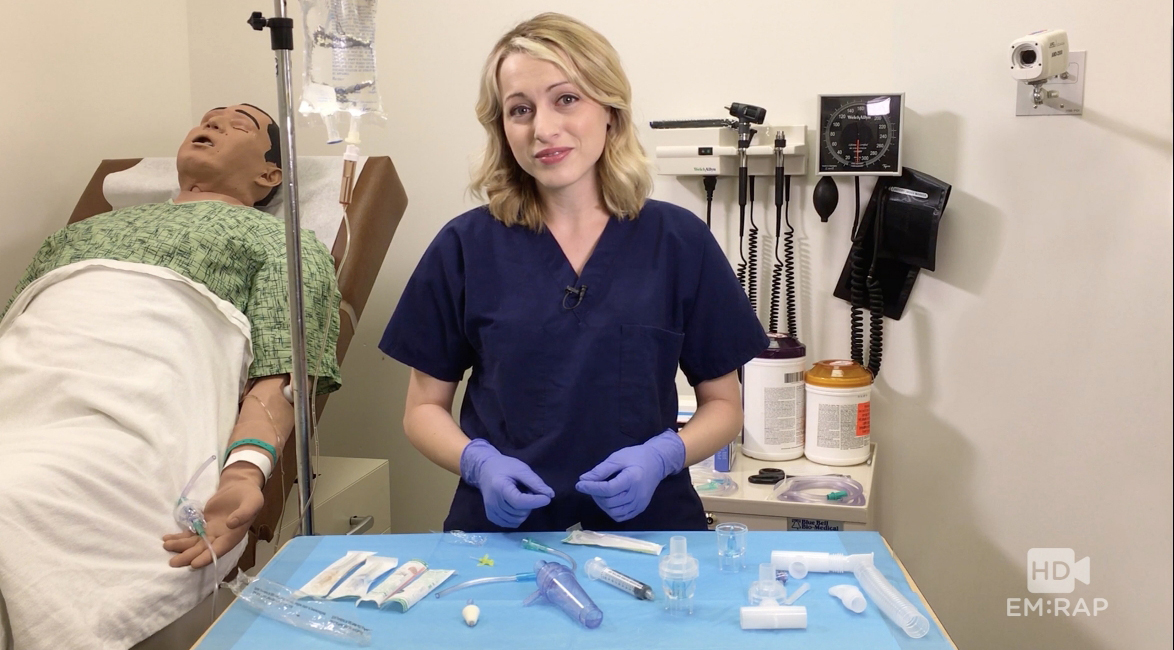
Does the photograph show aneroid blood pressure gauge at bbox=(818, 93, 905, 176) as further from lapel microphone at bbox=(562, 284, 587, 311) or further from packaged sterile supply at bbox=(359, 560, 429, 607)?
packaged sterile supply at bbox=(359, 560, 429, 607)

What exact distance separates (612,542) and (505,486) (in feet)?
0.49

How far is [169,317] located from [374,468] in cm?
61

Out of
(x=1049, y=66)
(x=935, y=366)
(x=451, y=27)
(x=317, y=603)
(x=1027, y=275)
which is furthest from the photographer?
(x=451, y=27)

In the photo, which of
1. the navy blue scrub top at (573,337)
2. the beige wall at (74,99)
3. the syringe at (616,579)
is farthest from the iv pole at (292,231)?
the beige wall at (74,99)

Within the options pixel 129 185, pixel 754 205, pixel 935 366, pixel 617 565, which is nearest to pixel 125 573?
pixel 617 565

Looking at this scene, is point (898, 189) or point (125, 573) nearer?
point (125, 573)

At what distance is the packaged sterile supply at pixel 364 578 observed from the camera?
0.97m

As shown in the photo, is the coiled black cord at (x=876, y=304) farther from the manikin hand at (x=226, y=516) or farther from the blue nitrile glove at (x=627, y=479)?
the manikin hand at (x=226, y=516)

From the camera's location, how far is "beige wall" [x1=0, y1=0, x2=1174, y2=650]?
176 cm

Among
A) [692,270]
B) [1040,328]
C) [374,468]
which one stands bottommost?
[374,468]

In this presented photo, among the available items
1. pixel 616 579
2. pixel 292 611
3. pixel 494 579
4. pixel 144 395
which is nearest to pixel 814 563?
pixel 616 579

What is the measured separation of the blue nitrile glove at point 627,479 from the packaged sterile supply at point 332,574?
0.27 meters

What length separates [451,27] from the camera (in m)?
2.29

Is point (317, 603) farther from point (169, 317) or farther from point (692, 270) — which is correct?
point (169, 317)
